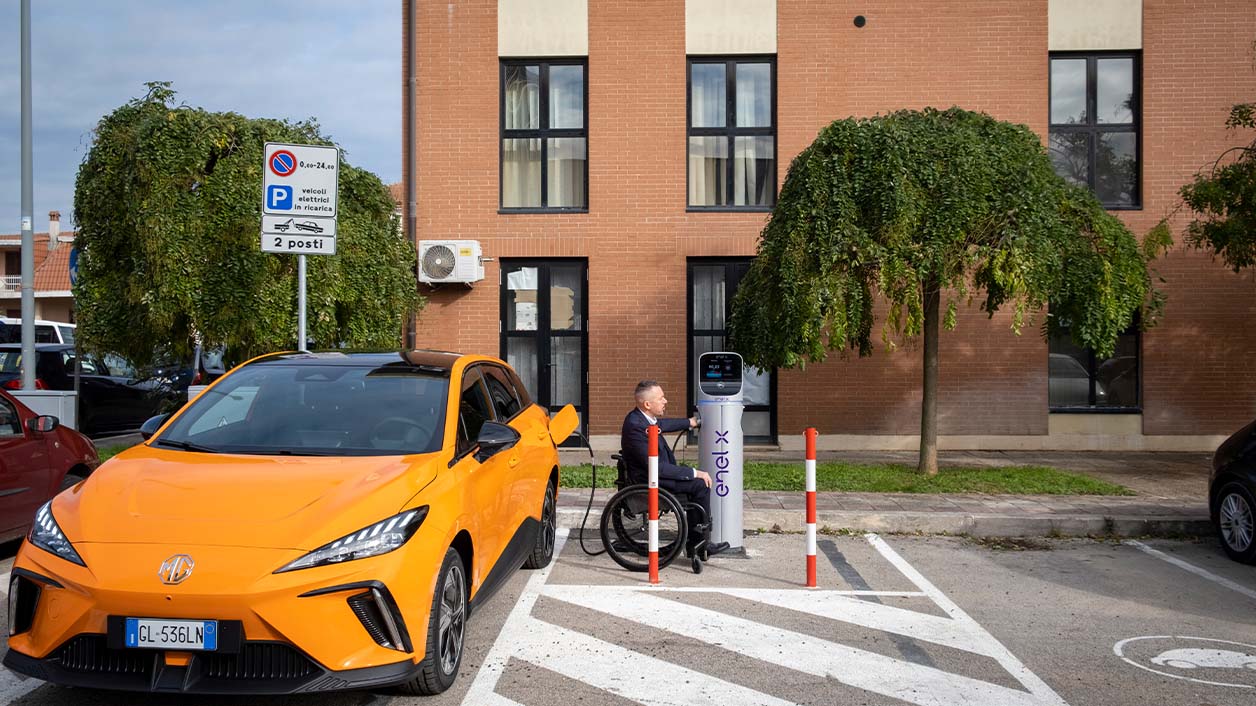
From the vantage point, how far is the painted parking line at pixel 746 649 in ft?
15.3

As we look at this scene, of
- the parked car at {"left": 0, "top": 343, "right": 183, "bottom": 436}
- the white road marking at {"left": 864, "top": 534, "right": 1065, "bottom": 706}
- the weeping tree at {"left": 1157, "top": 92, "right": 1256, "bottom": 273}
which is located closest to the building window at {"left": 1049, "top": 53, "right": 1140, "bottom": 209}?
the weeping tree at {"left": 1157, "top": 92, "right": 1256, "bottom": 273}

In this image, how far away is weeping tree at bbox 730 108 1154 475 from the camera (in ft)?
32.4

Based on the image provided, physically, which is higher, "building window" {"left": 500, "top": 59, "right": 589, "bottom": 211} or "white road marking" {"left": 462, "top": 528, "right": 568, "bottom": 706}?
"building window" {"left": 500, "top": 59, "right": 589, "bottom": 211}

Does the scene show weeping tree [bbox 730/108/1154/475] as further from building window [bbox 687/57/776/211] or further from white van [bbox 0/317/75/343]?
white van [bbox 0/317/75/343]

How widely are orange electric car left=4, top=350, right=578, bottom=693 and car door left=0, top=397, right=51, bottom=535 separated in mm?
2604

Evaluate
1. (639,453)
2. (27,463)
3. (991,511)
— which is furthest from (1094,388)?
(27,463)

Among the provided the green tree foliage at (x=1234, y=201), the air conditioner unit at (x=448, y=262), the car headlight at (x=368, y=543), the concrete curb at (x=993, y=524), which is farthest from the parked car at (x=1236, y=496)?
the air conditioner unit at (x=448, y=262)

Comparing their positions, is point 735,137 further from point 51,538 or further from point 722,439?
point 51,538

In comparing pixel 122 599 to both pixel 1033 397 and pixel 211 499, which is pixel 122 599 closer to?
pixel 211 499

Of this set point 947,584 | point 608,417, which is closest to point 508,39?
point 608,417

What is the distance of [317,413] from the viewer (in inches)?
212

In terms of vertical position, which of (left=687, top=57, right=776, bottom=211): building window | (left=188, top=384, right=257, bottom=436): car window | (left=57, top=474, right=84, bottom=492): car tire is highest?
(left=687, top=57, right=776, bottom=211): building window

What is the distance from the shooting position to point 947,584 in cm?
707

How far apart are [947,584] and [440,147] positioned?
10.3 m
